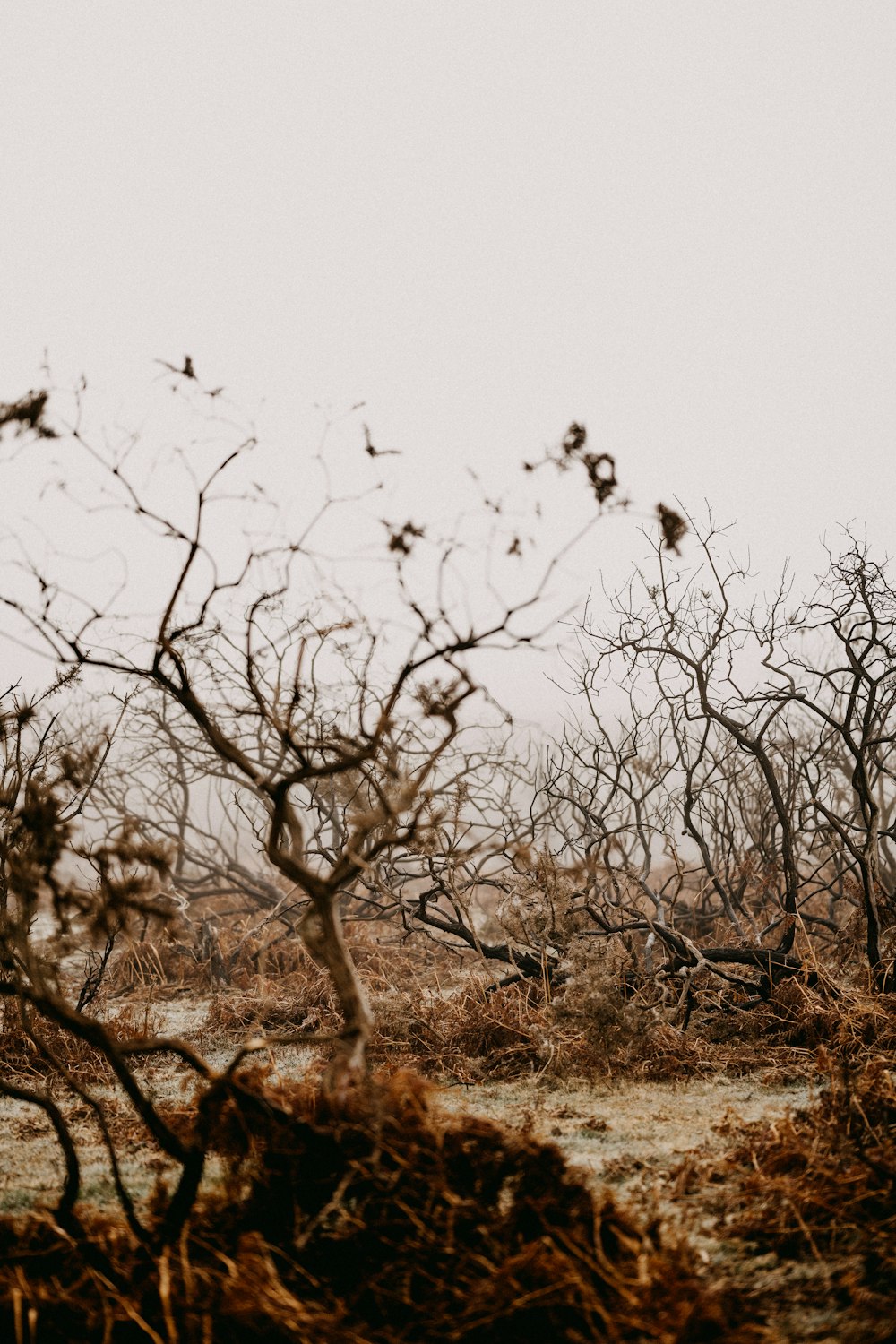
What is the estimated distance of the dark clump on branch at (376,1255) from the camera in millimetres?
2355

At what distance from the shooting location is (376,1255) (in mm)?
2607

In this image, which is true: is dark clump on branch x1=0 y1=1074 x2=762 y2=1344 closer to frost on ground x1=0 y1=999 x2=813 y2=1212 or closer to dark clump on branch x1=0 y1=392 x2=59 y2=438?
frost on ground x1=0 y1=999 x2=813 y2=1212

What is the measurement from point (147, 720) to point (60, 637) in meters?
7.65

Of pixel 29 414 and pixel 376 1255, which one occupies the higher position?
pixel 29 414

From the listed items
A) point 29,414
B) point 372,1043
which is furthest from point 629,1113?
point 29,414

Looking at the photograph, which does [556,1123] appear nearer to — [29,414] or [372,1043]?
[372,1043]

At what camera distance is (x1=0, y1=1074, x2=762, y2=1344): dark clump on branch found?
7.73ft

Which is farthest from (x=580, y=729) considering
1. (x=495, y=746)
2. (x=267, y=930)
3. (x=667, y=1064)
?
(x=667, y=1064)

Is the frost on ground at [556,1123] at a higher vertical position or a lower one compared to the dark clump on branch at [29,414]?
lower

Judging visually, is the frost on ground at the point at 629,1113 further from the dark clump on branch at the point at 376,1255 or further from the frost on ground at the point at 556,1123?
the dark clump on branch at the point at 376,1255

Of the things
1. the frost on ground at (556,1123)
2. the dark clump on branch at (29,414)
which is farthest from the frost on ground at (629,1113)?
the dark clump on branch at (29,414)

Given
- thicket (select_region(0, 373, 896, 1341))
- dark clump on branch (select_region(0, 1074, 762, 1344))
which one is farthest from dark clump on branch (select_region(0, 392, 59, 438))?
dark clump on branch (select_region(0, 1074, 762, 1344))

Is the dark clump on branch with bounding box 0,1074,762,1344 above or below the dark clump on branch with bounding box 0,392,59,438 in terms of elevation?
below

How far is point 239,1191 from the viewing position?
2.96m
